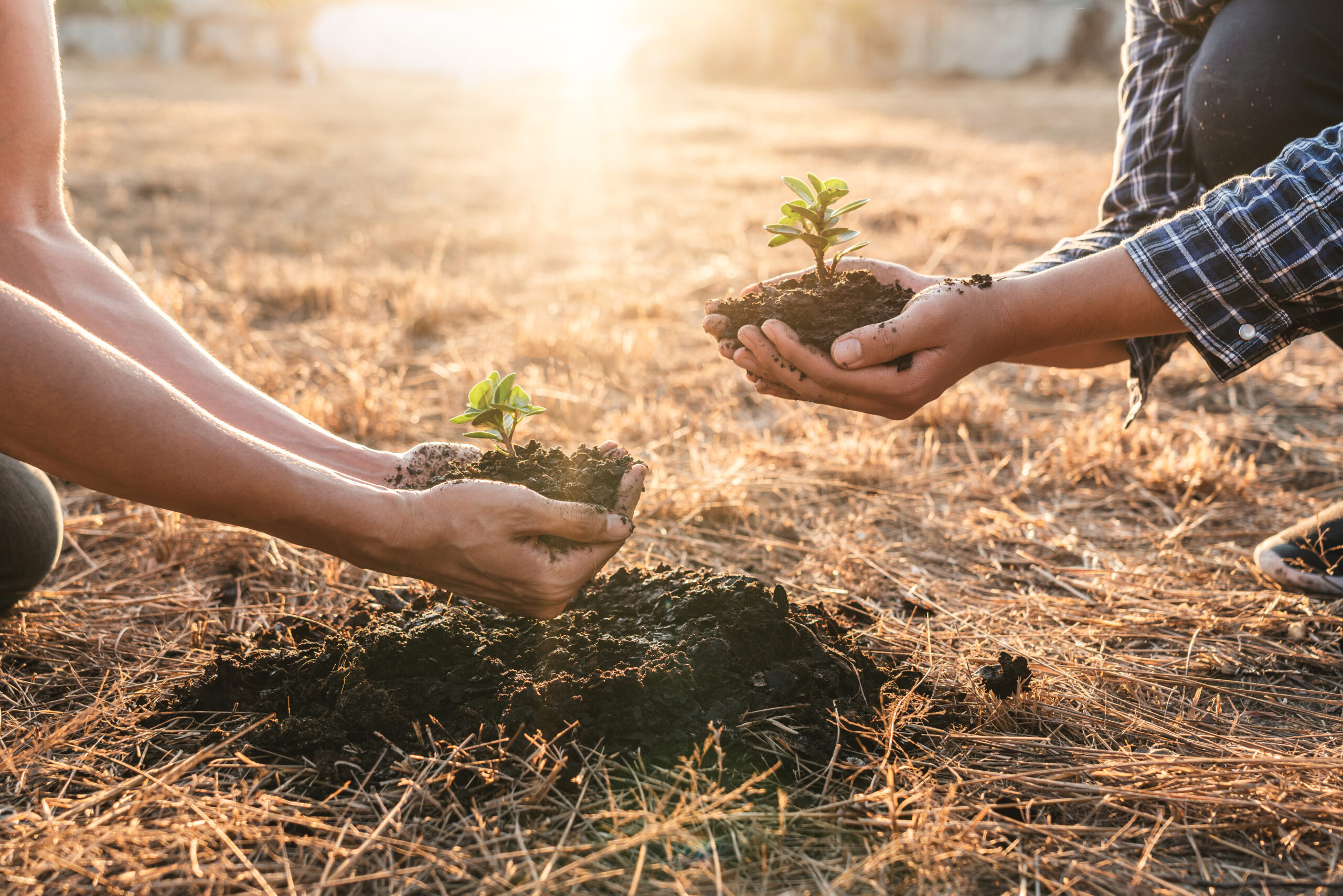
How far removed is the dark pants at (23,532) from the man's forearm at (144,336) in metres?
0.46

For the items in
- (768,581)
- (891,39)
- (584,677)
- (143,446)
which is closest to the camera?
(143,446)

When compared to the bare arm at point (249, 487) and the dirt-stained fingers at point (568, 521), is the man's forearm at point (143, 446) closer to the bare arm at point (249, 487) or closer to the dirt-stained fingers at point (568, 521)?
the bare arm at point (249, 487)

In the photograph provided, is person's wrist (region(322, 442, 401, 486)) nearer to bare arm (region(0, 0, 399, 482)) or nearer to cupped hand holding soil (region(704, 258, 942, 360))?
bare arm (region(0, 0, 399, 482))

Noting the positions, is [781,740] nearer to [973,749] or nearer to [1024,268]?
[973,749]

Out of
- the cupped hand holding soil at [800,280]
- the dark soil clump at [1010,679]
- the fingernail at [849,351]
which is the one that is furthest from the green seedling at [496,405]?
the dark soil clump at [1010,679]

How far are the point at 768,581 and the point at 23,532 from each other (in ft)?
5.74

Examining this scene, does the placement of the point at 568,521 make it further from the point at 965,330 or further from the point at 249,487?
the point at 965,330

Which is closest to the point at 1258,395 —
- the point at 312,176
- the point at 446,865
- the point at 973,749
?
the point at 973,749

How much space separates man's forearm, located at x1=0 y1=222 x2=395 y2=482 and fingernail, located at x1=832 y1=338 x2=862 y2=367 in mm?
954

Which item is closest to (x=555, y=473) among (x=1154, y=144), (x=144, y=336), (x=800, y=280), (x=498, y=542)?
(x=498, y=542)

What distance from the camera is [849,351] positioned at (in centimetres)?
167

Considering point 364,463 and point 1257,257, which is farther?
point 364,463

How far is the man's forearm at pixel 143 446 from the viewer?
1.24 meters

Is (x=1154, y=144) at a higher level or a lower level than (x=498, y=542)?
higher
